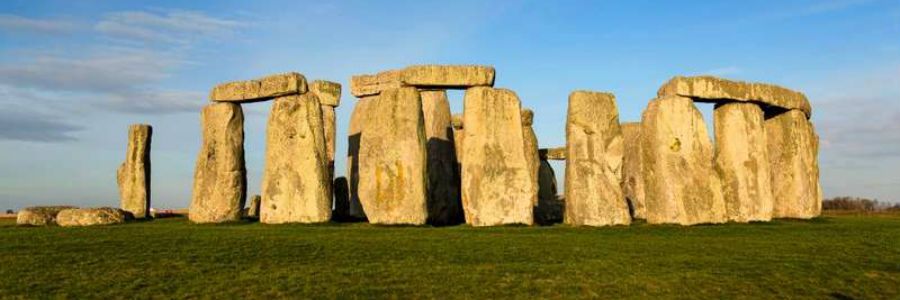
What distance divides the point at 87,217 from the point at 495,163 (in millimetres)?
9924

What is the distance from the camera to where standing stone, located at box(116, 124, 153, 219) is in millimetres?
24766

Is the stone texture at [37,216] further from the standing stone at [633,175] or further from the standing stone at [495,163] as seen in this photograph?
the standing stone at [633,175]

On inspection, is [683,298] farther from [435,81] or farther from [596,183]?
[435,81]

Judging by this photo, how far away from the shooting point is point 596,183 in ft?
57.4

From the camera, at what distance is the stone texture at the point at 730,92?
19.0 metres

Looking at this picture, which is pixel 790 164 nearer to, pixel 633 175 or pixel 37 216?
pixel 633 175

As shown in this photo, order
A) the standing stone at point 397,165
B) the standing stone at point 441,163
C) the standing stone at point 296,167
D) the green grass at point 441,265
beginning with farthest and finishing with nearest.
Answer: the standing stone at point 441,163
the standing stone at point 296,167
the standing stone at point 397,165
the green grass at point 441,265

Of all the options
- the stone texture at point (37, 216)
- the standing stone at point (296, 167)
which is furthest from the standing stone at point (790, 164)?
the stone texture at point (37, 216)

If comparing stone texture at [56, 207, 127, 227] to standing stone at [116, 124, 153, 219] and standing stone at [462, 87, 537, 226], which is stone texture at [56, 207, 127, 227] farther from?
standing stone at [462, 87, 537, 226]

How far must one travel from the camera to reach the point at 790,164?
22578 mm

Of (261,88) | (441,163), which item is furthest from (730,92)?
(261,88)

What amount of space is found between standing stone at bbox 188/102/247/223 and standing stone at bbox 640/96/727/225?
395 inches

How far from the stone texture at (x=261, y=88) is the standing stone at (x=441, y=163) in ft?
11.5

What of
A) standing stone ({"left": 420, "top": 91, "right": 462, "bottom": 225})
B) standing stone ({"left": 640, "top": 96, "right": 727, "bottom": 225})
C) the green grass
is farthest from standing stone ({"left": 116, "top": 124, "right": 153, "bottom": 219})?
standing stone ({"left": 640, "top": 96, "right": 727, "bottom": 225})
